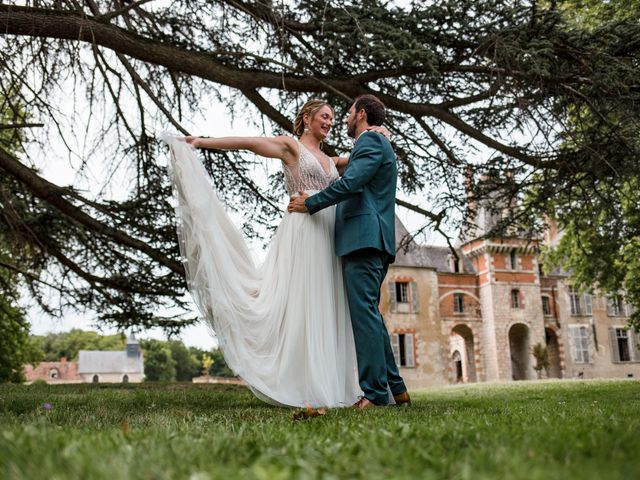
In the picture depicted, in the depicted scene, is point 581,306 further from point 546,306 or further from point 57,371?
point 57,371

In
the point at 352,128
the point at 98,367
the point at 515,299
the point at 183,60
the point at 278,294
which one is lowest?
the point at 98,367

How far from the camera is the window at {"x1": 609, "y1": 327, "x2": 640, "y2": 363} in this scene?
1448 inches

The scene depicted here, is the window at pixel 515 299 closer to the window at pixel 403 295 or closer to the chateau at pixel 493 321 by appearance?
the chateau at pixel 493 321

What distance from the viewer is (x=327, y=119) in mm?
4402

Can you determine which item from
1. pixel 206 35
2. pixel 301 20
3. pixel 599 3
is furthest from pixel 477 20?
pixel 599 3

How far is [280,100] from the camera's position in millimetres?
6402

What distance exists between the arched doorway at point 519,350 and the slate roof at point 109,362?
47701mm

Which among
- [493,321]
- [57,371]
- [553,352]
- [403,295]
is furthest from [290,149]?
[57,371]

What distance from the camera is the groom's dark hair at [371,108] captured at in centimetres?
424

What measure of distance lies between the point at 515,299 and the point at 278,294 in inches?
1319

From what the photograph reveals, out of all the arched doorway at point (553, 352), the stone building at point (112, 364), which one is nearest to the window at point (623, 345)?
the arched doorway at point (553, 352)

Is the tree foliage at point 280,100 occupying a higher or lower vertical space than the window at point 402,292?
lower

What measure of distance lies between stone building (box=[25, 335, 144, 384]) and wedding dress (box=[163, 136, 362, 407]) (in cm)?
6432

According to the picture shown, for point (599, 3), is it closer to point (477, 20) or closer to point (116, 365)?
point (477, 20)
